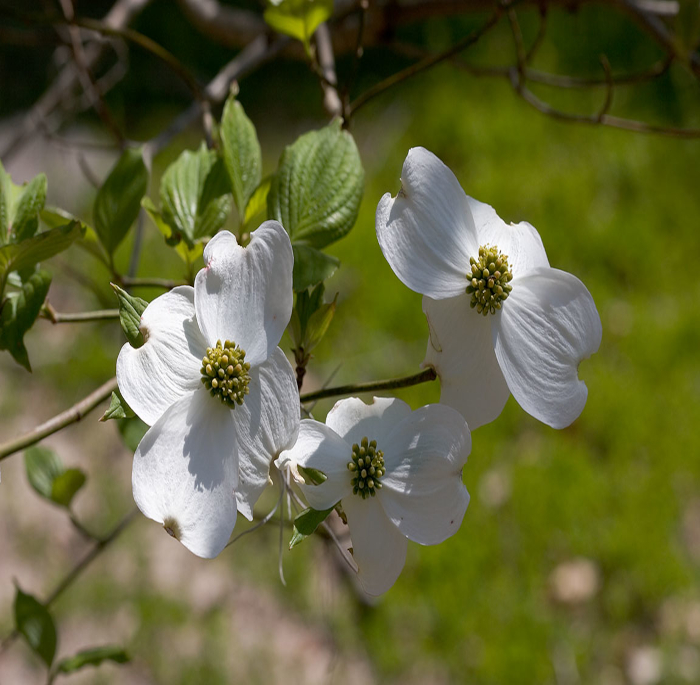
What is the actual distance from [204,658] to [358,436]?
106 cm

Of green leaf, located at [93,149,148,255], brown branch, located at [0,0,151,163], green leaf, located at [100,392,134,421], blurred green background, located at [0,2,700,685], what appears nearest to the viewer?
green leaf, located at [100,392,134,421]

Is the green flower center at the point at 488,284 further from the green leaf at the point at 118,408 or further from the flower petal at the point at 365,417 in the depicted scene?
the green leaf at the point at 118,408

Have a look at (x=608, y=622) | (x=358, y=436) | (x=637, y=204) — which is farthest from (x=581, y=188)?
(x=358, y=436)

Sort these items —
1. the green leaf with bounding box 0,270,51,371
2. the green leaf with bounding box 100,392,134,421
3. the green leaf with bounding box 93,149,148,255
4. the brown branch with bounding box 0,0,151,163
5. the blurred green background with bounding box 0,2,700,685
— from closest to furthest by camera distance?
the green leaf with bounding box 100,392,134,421 → the green leaf with bounding box 0,270,51,371 → the green leaf with bounding box 93,149,148,255 → the brown branch with bounding box 0,0,151,163 → the blurred green background with bounding box 0,2,700,685

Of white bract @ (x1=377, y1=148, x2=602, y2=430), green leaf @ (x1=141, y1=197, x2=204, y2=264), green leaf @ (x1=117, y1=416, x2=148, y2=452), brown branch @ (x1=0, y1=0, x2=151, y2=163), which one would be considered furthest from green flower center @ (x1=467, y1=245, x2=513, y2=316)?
brown branch @ (x1=0, y1=0, x2=151, y2=163)

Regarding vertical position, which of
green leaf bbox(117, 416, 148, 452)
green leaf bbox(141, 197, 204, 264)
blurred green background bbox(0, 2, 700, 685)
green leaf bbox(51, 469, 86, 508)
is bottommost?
blurred green background bbox(0, 2, 700, 685)

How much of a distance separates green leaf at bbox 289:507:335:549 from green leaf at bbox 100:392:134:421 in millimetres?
99

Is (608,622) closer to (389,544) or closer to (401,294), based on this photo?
(401,294)

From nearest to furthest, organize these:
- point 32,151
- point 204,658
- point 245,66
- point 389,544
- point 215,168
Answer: point 389,544 → point 215,168 → point 245,66 → point 204,658 → point 32,151

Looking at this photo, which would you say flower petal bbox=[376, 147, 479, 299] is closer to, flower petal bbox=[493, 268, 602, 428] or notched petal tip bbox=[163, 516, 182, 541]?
flower petal bbox=[493, 268, 602, 428]

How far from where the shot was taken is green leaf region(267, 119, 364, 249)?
492 mm

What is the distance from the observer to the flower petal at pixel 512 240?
0.43m

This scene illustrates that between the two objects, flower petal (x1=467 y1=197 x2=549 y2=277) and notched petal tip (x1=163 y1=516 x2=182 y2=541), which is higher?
flower petal (x1=467 y1=197 x2=549 y2=277)

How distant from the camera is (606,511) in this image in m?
1.44
